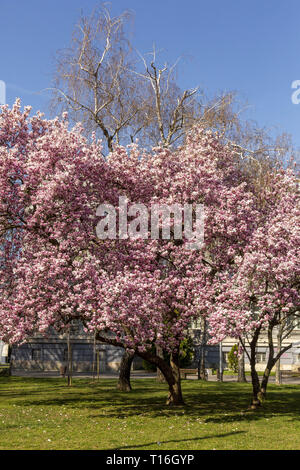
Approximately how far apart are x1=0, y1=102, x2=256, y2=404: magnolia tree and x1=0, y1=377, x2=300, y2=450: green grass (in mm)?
2517

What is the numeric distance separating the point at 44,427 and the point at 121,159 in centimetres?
1035

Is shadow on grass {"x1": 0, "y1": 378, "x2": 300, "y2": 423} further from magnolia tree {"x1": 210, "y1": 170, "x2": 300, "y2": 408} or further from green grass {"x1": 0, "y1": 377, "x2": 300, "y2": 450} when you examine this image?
magnolia tree {"x1": 210, "y1": 170, "x2": 300, "y2": 408}

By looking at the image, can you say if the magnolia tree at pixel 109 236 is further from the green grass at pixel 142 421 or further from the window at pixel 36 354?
the window at pixel 36 354

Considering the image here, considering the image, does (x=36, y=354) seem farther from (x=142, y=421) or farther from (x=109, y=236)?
(x=142, y=421)

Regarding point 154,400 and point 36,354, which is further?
point 36,354

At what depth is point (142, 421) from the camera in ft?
62.8

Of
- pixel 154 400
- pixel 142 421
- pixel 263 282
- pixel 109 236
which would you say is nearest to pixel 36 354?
pixel 154 400

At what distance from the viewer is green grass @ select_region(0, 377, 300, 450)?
15.2 metres

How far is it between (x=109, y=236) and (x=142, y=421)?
6.74m

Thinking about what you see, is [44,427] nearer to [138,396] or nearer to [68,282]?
[68,282]

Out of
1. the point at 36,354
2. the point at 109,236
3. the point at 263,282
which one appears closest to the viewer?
the point at 263,282

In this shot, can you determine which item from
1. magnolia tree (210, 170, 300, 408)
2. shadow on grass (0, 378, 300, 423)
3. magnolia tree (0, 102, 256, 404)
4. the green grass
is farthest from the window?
magnolia tree (210, 170, 300, 408)

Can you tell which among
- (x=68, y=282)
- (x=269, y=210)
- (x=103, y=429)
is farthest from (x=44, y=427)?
(x=269, y=210)

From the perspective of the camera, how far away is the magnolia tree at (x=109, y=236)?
1889 cm
